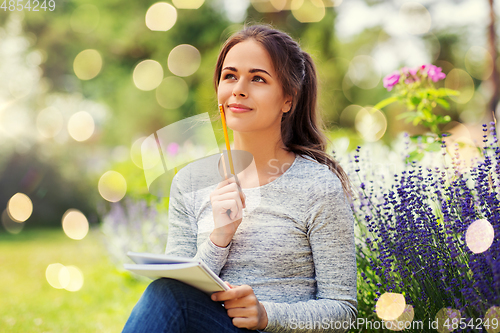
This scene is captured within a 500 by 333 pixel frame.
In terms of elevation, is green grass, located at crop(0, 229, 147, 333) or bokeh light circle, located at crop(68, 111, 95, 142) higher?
bokeh light circle, located at crop(68, 111, 95, 142)

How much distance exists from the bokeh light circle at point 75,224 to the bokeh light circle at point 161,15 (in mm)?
4990

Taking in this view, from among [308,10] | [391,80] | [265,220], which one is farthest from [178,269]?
[308,10]

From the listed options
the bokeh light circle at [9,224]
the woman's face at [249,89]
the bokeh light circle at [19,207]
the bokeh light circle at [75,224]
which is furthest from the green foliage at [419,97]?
the bokeh light circle at [19,207]

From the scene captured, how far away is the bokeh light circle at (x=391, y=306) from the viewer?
1439 millimetres

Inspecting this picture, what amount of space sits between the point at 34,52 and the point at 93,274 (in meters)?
7.54

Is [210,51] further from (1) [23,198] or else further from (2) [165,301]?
(2) [165,301]

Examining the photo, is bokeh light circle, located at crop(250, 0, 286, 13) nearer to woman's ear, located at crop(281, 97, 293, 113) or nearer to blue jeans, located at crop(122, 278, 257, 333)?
woman's ear, located at crop(281, 97, 293, 113)

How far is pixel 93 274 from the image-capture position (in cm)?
443

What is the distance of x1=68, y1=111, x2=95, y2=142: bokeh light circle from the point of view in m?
8.47

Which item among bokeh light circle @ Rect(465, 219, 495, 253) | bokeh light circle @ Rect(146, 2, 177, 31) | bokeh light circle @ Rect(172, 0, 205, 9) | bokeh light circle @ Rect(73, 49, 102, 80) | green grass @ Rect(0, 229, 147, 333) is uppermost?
bokeh light circle @ Rect(172, 0, 205, 9)

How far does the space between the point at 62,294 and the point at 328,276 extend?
3270mm

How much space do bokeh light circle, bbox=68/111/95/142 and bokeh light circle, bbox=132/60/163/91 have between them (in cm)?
166

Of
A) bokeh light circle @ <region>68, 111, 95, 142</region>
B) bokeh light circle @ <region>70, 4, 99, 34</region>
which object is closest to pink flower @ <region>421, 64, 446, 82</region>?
bokeh light circle @ <region>68, 111, 95, 142</region>

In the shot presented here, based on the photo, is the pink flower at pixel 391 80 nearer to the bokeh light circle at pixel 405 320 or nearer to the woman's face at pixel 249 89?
the woman's face at pixel 249 89
